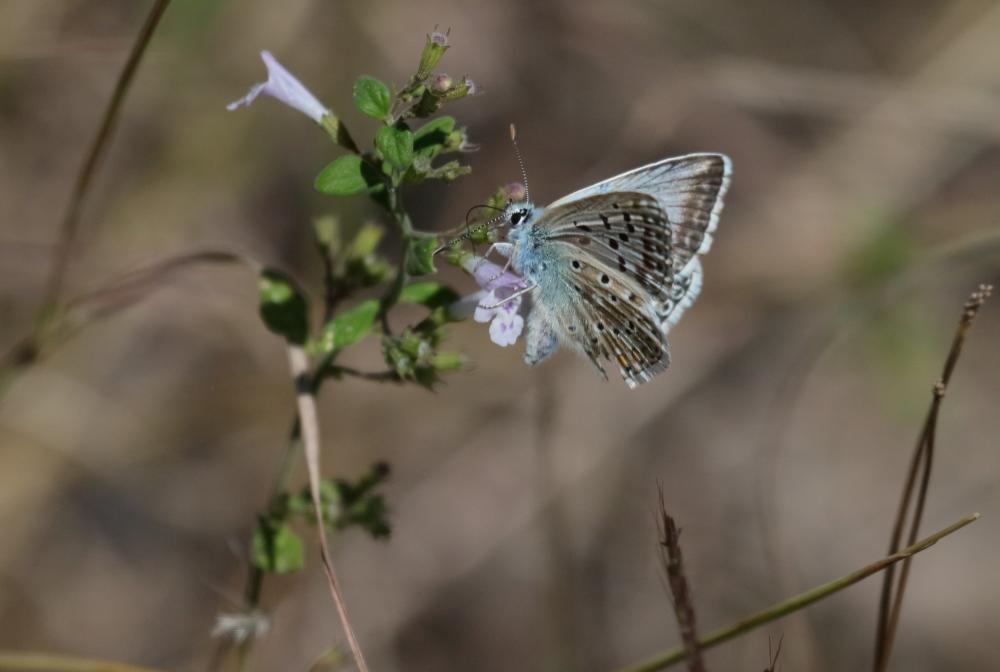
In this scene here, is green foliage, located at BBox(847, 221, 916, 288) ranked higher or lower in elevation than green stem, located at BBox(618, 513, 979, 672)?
higher

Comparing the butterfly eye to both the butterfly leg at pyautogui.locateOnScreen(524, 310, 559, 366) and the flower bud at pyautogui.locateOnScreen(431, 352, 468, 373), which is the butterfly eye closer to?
the butterfly leg at pyautogui.locateOnScreen(524, 310, 559, 366)

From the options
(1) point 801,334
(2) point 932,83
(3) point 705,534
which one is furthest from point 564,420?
(2) point 932,83

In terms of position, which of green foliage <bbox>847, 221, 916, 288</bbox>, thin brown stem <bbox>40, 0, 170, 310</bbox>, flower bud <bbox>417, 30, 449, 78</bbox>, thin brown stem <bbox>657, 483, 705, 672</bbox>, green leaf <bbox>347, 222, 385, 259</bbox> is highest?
green foliage <bbox>847, 221, 916, 288</bbox>

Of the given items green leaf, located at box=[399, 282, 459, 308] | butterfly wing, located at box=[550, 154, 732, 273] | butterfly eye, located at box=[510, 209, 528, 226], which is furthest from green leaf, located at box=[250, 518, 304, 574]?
butterfly wing, located at box=[550, 154, 732, 273]

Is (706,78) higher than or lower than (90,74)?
lower

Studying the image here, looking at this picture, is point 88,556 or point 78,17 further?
point 78,17

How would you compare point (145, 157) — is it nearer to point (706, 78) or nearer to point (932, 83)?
point (706, 78)
